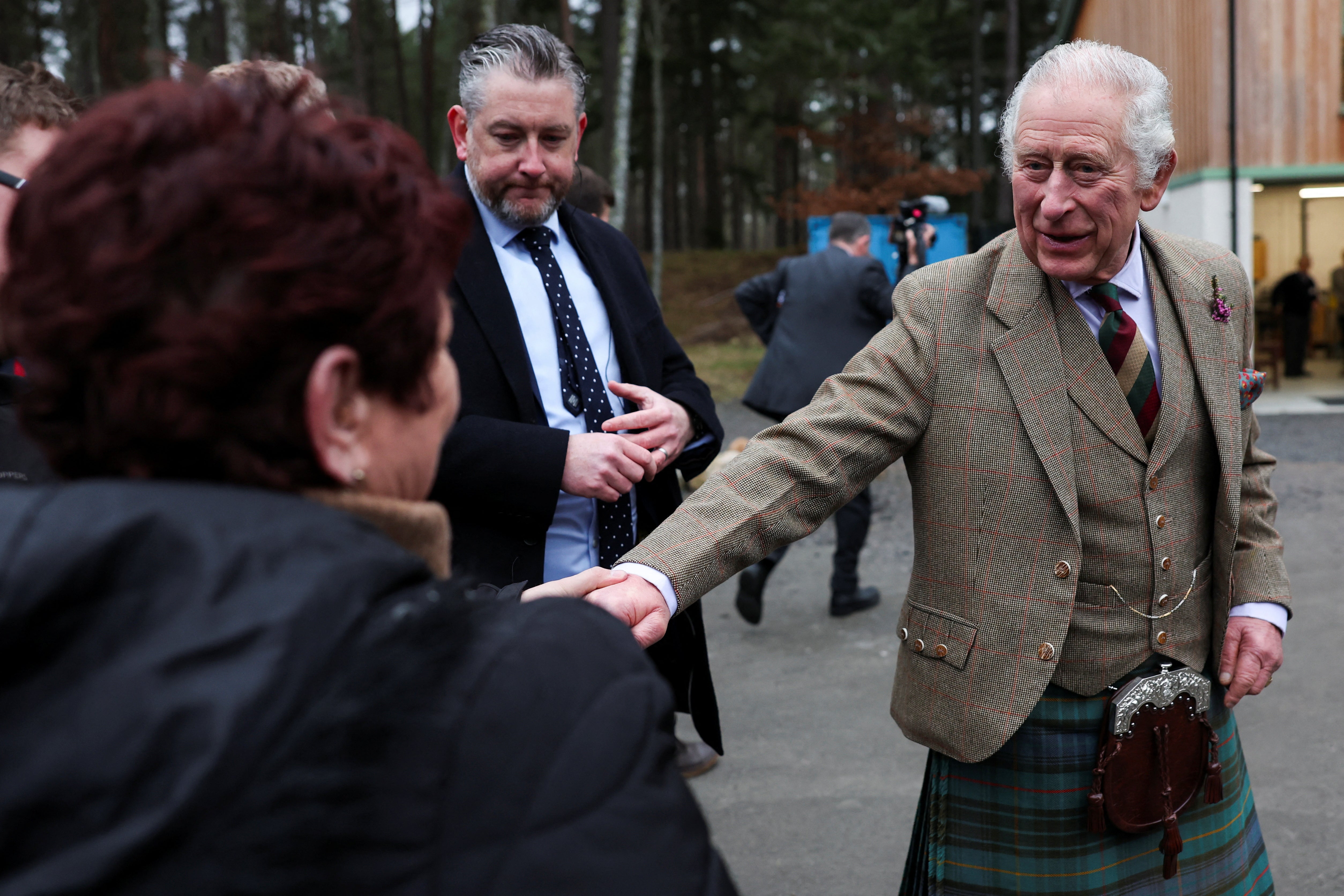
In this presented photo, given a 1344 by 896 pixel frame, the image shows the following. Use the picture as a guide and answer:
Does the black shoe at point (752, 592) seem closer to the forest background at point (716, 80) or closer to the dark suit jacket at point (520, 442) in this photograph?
the dark suit jacket at point (520, 442)

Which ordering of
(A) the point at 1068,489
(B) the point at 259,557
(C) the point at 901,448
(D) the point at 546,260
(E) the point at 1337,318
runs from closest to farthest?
(B) the point at 259,557 < (A) the point at 1068,489 < (C) the point at 901,448 < (D) the point at 546,260 < (E) the point at 1337,318

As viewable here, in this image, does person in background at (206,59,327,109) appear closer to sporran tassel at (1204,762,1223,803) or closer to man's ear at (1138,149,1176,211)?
man's ear at (1138,149,1176,211)

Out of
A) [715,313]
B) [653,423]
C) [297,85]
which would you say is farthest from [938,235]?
[297,85]

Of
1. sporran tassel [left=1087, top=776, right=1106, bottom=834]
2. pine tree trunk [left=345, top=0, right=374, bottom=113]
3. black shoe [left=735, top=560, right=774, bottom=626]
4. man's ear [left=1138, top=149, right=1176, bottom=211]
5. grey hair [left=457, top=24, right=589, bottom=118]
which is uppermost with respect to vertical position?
pine tree trunk [left=345, top=0, right=374, bottom=113]

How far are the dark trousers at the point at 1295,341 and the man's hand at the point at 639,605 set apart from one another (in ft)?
60.0

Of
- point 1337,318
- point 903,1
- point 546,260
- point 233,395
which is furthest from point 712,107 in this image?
point 233,395

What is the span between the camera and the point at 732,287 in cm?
2828

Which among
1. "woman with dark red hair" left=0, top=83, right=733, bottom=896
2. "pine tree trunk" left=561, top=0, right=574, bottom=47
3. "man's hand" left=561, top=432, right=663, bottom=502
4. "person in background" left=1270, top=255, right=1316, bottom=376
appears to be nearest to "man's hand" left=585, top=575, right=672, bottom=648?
Answer: "man's hand" left=561, top=432, right=663, bottom=502

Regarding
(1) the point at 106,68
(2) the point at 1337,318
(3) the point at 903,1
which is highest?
(3) the point at 903,1

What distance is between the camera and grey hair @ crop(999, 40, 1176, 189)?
2.27 meters

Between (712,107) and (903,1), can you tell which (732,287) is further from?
(903,1)

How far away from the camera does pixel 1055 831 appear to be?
2.31 m

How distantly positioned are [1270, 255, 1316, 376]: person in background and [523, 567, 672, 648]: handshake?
18.3 m

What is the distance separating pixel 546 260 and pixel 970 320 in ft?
3.48
